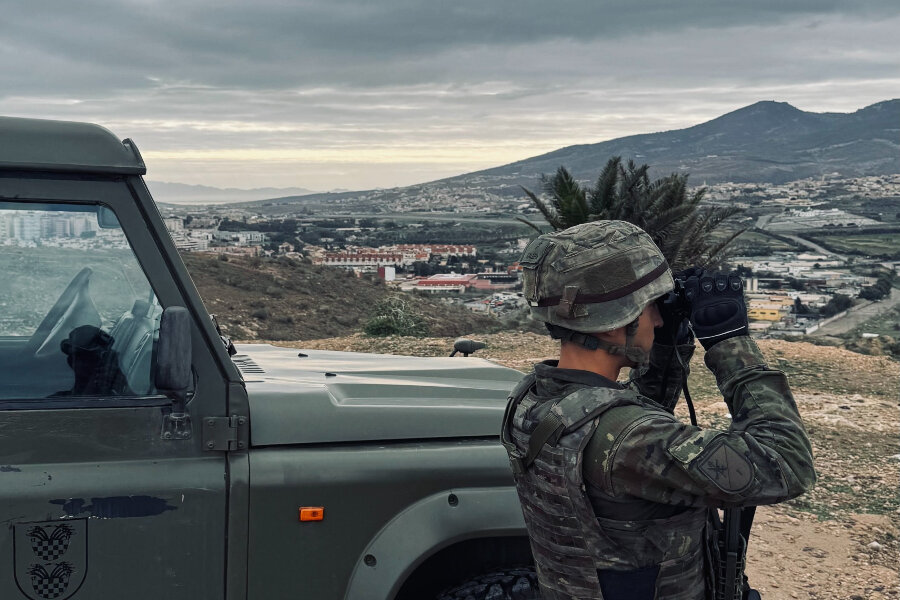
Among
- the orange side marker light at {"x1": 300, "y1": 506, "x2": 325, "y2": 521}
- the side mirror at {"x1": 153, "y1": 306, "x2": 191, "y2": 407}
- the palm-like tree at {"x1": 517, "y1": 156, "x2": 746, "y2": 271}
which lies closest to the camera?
the side mirror at {"x1": 153, "y1": 306, "x2": 191, "y2": 407}

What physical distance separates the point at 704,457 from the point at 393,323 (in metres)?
14.5

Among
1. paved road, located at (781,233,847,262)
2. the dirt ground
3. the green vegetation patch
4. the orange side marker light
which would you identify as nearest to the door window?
the orange side marker light

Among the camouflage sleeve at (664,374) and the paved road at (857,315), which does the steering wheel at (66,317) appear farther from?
the paved road at (857,315)

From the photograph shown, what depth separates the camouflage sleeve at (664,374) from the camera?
269 centimetres

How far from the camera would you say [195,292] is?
8.21 feet

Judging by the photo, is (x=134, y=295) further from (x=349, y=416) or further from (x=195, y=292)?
(x=349, y=416)

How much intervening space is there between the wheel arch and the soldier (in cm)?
32

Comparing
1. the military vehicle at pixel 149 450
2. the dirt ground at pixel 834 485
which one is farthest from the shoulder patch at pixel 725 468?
the dirt ground at pixel 834 485

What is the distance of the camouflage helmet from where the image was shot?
2260mm

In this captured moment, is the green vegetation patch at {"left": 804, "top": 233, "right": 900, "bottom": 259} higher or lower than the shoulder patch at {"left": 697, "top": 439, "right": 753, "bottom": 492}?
lower

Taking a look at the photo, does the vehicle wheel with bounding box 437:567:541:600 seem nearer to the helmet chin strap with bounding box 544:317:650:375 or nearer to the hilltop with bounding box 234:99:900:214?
the helmet chin strap with bounding box 544:317:650:375

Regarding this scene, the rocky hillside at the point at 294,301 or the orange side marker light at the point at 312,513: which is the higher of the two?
the orange side marker light at the point at 312,513

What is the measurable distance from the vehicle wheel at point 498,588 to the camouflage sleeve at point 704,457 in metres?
0.66

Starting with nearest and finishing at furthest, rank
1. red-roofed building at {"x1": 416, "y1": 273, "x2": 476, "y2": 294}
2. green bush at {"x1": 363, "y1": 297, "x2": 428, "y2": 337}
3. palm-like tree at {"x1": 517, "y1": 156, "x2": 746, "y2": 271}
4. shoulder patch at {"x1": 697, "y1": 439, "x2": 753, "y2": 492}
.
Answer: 1. shoulder patch at {"x1": 697, "y1": 439, "x2": 753, "y2": 492}
2. palm-like tree at {"x1": 517, "y1": 156, "x2": 746, "y2": 271}
3. green bush at {"x1": 363, "y1": 297, "x2": 428, "y2": 337}
4. red-roofed building at {"x1": 416, "y1": 273, "x2": 476, "y2": 294}
